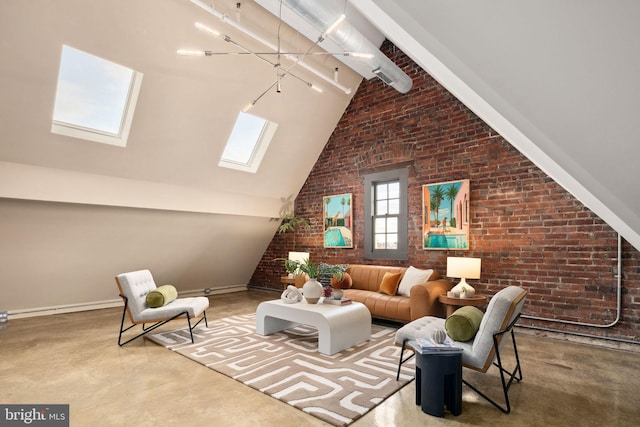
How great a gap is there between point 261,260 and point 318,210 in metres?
2.11

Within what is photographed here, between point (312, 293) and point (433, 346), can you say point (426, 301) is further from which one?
point (433, 346)

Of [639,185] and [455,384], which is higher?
[639,185]

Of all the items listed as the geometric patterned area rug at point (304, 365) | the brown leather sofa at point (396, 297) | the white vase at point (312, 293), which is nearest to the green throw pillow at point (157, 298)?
the geometric patterned area rug at point (304, 365)

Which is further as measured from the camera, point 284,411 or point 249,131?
point 249,131

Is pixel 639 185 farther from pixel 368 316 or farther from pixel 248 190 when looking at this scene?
pixel 248 190

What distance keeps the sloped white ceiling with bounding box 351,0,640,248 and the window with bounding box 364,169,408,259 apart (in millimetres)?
4425

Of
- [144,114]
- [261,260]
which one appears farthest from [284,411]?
[261,260]

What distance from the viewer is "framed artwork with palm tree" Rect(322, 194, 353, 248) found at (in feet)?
22.9

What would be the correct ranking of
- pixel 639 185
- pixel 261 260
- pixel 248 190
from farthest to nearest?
pixel 261 260, pixel 248 190, pixel 639 185

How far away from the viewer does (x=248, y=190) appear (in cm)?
701

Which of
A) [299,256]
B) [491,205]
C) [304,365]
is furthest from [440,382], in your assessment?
[299,256]

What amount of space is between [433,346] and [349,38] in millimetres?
3879

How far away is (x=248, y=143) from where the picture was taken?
6.66m

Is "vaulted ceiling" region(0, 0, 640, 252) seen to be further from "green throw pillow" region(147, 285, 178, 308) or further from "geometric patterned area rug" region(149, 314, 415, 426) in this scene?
"geometric patterned area rug" region(149, 314, 415, 426)
